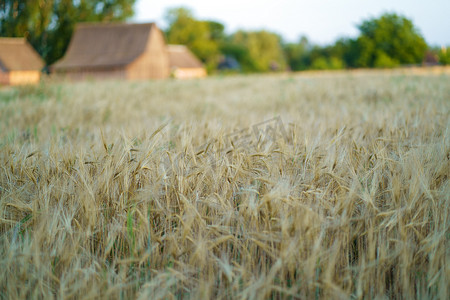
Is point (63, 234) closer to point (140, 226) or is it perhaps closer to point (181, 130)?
point (140, 226)

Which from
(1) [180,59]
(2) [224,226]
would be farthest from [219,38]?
(2) [224,226]

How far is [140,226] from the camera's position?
134 cm

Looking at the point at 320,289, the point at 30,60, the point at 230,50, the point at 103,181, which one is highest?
the point at 230,50

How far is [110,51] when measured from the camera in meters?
26.2

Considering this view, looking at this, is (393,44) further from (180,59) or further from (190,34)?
(180,59)

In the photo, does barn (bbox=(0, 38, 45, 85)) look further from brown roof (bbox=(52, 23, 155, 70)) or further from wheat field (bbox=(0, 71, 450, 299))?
wheat field (bbox=(0, 71, 450, 299))

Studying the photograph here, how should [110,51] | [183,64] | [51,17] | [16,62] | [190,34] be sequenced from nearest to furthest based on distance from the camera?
[110,51] → [16,62] → [51,17] → [183,64] → [190,34]

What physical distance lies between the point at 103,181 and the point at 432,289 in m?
1.30

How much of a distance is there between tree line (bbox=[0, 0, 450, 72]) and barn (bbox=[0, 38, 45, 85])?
138 cm

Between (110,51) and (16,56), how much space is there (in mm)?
8474

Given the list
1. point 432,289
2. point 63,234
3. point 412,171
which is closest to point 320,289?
point 432,289

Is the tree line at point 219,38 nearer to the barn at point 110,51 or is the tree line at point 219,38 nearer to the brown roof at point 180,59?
the barn at point 110,51

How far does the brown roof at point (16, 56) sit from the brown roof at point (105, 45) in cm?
405

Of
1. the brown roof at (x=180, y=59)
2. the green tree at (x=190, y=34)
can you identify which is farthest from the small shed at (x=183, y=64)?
the green tree at (x=190, y=34)
